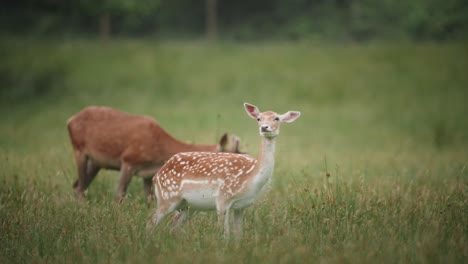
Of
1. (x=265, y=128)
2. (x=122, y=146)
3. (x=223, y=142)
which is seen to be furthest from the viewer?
(x=122, y=146)

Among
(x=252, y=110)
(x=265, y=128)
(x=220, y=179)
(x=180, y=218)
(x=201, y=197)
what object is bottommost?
(x=180, y=218)

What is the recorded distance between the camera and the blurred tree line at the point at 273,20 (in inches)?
1363

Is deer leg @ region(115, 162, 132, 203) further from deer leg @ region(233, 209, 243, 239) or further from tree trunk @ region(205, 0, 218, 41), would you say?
tree trunk @ region(205, 0, 218, 41)

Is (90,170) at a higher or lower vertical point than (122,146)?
lower

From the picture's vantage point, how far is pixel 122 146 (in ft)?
31.7

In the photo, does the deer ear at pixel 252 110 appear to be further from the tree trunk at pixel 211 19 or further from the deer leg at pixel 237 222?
the tree trunk at pixel 211 19

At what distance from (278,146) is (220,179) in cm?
782

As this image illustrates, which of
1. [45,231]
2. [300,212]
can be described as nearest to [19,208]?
[45,231]

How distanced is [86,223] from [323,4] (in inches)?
1381

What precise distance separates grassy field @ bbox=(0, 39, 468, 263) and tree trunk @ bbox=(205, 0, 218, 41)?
18.4 ft

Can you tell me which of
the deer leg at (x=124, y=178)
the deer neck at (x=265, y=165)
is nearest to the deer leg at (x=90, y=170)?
the deer leg at (x=124, y=178)

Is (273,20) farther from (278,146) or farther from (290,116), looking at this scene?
(290,116)

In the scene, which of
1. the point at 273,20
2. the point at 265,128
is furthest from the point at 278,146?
the point at 273,20

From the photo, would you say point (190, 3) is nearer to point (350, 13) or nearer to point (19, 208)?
point (350, 13)
